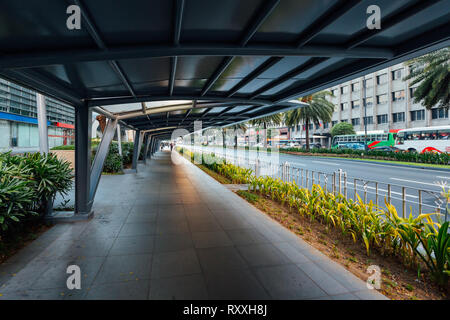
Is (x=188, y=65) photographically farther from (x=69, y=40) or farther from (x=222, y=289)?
(x=222, y=289)

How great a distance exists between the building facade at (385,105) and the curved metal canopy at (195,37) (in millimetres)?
34695

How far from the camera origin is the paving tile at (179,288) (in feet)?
10.2

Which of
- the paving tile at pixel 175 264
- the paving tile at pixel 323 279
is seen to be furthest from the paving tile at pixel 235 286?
the paving tile at pixel 323 279

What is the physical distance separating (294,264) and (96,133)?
83.0ft

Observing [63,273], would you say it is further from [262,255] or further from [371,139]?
[371,139]

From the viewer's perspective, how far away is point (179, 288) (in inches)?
130

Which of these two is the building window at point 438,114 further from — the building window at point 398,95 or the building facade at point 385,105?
the building window at point 398,95

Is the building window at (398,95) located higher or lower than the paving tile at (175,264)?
higher

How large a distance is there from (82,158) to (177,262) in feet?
13.5

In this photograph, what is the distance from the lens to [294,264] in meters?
4.02

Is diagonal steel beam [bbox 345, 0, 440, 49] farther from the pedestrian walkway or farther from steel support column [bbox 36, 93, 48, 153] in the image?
steel support column [bbox 36, 93, 48, 153]

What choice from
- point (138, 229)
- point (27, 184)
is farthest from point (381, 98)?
point (27, 184)

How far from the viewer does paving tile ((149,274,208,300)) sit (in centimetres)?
312
